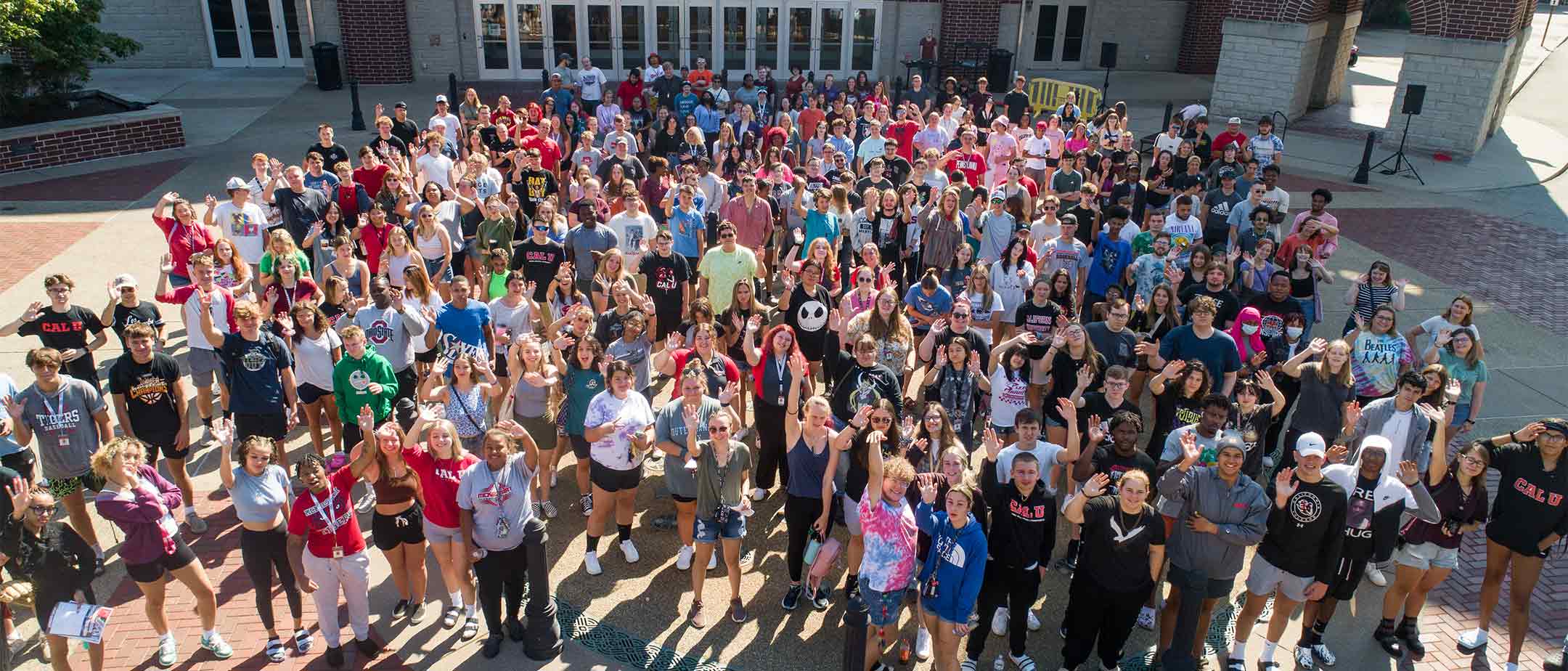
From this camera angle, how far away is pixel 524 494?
6.19 m

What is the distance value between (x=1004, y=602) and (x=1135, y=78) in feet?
83.0

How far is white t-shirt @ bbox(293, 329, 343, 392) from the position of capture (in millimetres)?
7773

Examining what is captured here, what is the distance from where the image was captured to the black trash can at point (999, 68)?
25234mm

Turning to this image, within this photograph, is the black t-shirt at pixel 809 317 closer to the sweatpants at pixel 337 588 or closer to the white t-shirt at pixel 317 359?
the white t-shirt at pixel 317 359

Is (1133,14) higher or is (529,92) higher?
(1133,14)

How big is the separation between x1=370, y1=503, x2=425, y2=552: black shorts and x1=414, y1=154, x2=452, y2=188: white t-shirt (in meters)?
6.70

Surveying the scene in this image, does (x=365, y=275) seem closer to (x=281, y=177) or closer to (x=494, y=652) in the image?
(x=281, y=177)

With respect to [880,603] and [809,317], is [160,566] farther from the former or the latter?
[809,317]

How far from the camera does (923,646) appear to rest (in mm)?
6527

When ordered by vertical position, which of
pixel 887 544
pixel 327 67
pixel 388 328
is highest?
pixel 327 67

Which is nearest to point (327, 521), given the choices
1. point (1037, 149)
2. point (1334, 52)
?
point (1037, 149)

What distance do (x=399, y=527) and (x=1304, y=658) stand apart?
19.3ft

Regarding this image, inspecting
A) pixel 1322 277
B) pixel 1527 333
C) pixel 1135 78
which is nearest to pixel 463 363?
pixel 1322 277

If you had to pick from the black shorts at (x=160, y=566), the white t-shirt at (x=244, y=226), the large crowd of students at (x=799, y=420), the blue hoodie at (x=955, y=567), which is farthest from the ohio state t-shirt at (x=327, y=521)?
the white t-shirt at (x=244, y=226)
